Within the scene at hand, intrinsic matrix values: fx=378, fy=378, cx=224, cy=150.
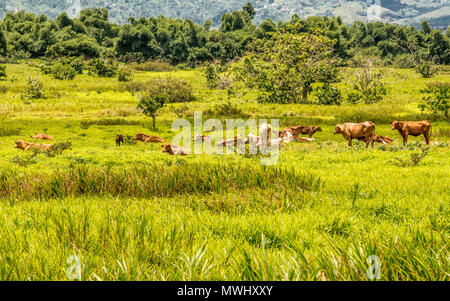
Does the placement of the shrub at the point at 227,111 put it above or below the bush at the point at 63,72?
below

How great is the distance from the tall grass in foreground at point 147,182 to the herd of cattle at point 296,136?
8269mm

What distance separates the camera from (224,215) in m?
5.44

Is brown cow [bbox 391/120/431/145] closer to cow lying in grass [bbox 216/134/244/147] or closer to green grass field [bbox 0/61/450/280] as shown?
green grass field [bbox 0/61/450/280]

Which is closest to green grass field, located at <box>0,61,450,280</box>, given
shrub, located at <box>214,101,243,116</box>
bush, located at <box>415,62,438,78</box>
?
shrub, located at <box>214,101,243,116</box>

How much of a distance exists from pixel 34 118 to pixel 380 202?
2534cm

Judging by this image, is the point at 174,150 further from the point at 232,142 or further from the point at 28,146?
the point at 28,146

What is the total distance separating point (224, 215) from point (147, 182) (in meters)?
2.67

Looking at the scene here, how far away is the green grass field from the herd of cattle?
74 cm

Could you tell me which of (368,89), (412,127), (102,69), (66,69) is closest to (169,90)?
(368,89)

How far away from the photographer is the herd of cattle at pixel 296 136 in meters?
16.2

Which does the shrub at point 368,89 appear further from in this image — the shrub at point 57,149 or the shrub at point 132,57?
the shrub at point 132,57

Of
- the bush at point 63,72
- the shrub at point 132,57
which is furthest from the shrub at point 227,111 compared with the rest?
the shrub at point 132,57

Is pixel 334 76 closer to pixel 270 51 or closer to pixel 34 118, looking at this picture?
pixel 270 51
